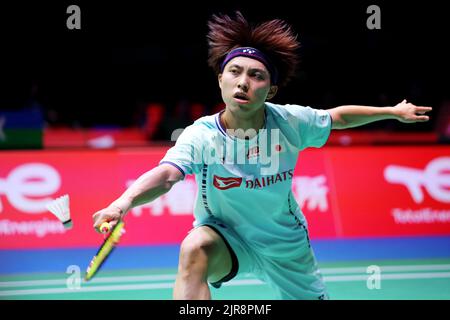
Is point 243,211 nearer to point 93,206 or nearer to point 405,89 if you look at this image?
point 93,206

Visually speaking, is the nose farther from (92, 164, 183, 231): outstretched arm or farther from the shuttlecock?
the shuttlecock

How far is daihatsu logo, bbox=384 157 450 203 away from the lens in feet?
23.7

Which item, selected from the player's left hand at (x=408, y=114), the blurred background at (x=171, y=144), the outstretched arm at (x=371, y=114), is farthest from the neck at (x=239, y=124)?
the blurred background at (x=171, y=144)

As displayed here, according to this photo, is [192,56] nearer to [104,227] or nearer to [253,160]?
[253,160]

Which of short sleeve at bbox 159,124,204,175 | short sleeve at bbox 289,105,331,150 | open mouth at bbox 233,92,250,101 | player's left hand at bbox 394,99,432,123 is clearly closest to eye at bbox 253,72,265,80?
open mouth at bbox 233,92,250,101

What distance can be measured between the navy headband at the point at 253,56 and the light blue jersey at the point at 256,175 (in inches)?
9.3

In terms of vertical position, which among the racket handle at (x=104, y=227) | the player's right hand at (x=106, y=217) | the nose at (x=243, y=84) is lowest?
the racket handle at (x=104, y=227)

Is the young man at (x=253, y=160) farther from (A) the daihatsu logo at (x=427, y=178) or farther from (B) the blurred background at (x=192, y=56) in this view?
(B) the blurred background at (x=192, y=56)

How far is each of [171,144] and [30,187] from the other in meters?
1.71

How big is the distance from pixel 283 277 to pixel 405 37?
373 inches

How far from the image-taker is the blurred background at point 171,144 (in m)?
6.40

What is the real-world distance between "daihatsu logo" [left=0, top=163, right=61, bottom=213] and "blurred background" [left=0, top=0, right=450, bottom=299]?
15 millimetres

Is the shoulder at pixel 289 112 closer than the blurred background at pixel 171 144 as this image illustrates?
Yes

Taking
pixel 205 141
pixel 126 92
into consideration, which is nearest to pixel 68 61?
pixel 126 92
